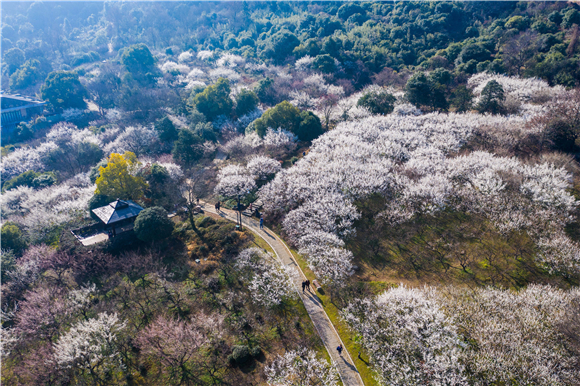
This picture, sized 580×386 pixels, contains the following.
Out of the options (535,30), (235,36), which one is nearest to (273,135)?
(535,30)

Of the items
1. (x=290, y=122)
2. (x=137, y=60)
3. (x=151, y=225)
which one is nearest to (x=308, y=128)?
(x=290, y=122)

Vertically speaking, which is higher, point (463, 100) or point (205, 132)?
point (463, 100)

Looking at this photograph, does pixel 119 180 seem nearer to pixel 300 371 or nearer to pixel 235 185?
pixel 235 185

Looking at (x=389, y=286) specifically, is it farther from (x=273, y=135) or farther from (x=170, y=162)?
(x=170, y=162)

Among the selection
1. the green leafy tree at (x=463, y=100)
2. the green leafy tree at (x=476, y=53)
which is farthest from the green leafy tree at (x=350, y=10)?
the green leafy tree at (x=463, y=100)

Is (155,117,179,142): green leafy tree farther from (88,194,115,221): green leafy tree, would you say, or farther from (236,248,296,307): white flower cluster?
(236,248,296,307): white flower cluster

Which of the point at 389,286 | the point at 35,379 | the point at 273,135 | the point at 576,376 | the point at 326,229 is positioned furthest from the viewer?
the point at 273,135
